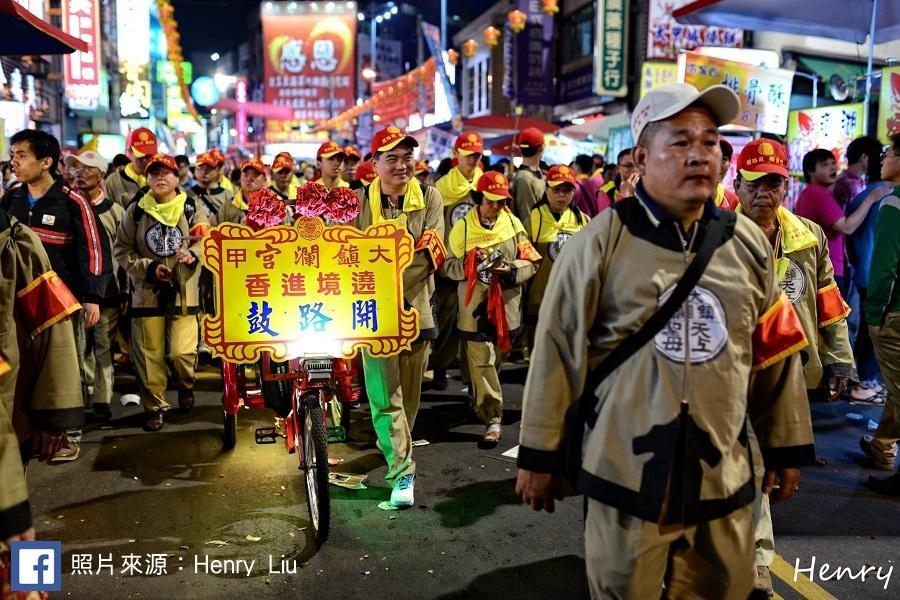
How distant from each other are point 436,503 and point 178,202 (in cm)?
350

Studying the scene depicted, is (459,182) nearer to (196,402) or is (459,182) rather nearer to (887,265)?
(196,402)

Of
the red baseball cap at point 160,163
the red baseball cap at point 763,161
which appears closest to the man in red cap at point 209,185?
the red baseball cap at point 160,163

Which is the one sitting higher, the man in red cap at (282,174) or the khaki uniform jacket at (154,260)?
the man in red cap at (282,174)

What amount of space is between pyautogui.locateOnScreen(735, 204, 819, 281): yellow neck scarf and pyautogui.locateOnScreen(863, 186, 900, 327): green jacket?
1023 mm

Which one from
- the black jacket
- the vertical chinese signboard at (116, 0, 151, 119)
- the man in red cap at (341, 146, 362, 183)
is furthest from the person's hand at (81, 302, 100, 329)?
the vertical chinese signboard at (116, 0, 151, 119)

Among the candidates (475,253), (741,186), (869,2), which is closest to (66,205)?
(475,253)

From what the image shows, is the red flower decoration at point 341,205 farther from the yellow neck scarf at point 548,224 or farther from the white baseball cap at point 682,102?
the yellow neck scarf at point 548,224

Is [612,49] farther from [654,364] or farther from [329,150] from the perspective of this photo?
[654,364]

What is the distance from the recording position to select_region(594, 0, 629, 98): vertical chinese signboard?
1705 centimetres

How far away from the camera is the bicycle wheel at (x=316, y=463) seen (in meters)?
4.18

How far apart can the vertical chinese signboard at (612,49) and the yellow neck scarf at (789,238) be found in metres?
Answer: 13.9

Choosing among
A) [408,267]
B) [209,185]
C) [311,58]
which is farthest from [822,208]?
[311,58]

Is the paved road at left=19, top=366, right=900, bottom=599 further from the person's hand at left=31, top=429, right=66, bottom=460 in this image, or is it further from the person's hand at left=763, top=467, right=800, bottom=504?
the person's hand at left=763, top=467, right=800, bottom=504

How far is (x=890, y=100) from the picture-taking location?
8.31 metres
